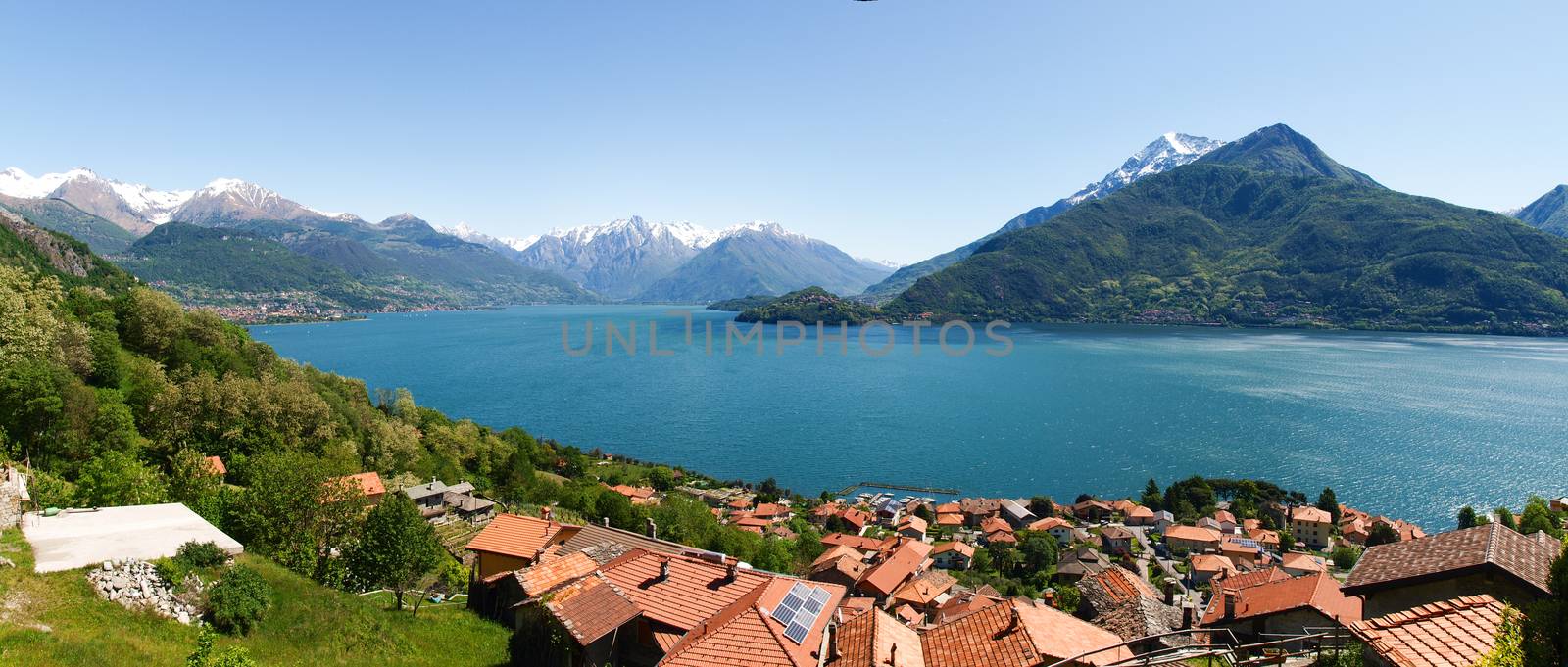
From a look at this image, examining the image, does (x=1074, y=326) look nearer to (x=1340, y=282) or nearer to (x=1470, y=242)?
(x=1340, y=282)

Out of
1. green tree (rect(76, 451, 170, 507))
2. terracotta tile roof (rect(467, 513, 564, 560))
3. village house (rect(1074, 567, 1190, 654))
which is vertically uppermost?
green tree (rect(76, 451, 170, 507))

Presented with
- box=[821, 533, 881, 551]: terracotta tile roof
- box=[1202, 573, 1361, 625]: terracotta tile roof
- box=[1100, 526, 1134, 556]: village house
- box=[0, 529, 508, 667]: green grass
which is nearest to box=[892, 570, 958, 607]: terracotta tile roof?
box=[821, 533, 881, 551]: terracotta tile roof

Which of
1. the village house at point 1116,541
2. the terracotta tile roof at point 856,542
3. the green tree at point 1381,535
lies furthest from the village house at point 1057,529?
the green tree at point 1381,535

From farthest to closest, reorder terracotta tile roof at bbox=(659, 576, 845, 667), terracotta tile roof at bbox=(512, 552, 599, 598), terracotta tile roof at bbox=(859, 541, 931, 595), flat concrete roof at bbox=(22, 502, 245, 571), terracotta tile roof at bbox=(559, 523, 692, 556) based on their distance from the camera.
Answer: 1. terracotta tile roof at bbox=(859, 541, 931, 595)
2. terracotta tile roof at bbox=(559, 523, 692, 556)
3. flat concrete roof at bbox=(22, 502, 245, 571)
4. terracotta tile roof at bbox=(512, 552, 599, 598)
5. terracotta tile roof at bbox=(659, 576, 845, 667)

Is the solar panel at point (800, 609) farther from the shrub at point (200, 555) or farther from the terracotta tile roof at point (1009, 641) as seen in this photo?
the shrub at point (200, 555)

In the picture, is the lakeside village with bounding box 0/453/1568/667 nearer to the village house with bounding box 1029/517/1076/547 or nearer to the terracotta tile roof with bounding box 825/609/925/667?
the terracotta tile roof with bounding box 825/609/925/667

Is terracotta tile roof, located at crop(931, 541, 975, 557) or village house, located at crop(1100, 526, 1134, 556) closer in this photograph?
terracotta tile roof, located at crop(931, 541, 975, 557)
